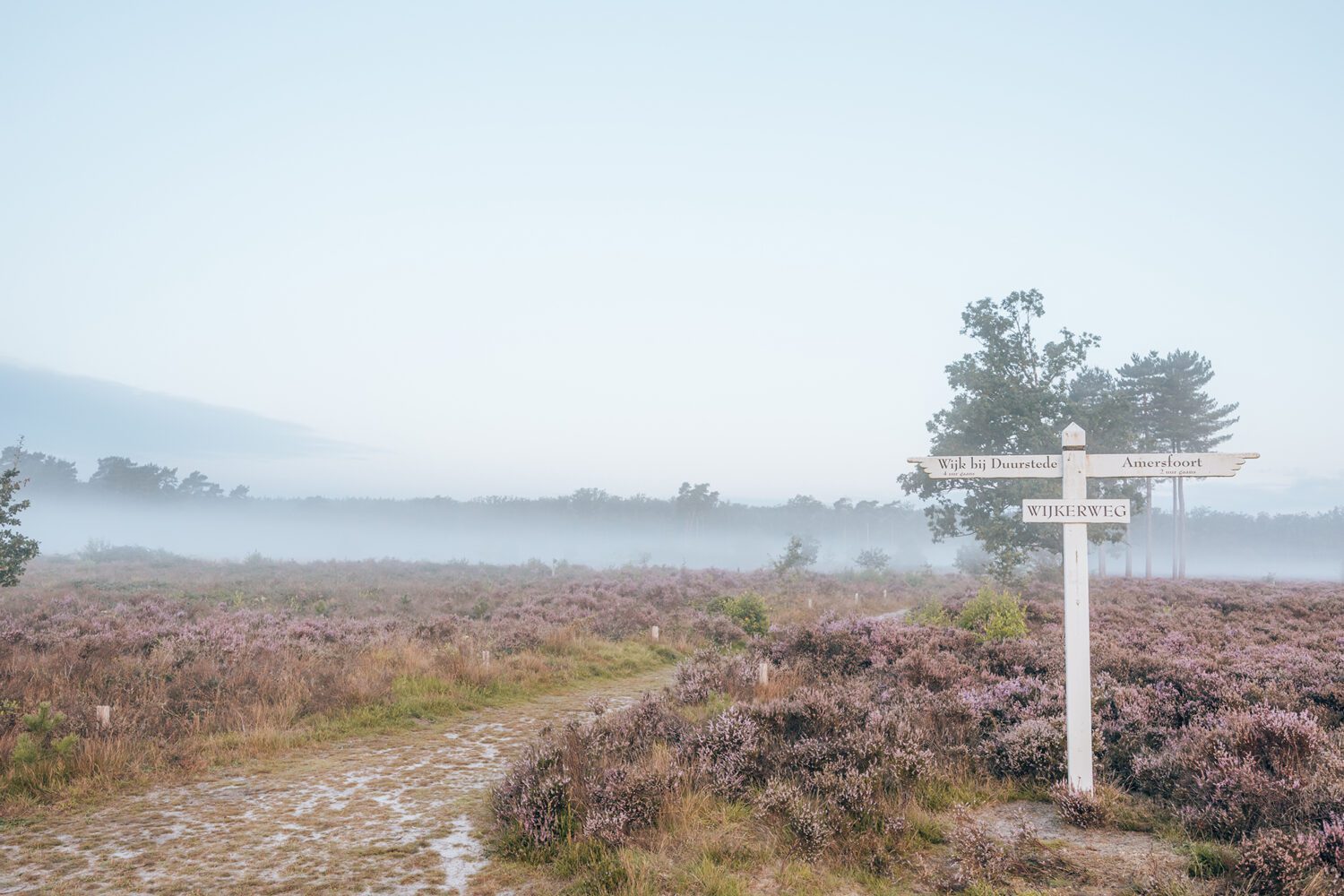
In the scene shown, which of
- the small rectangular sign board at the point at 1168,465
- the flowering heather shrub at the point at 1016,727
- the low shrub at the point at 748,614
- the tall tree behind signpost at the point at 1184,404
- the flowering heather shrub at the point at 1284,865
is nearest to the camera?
the flowering heather shrub at the point at 1284,865

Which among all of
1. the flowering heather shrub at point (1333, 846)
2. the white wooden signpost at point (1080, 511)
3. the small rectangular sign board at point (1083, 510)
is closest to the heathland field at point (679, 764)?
the flowering heather shrub at point (1333, 846)

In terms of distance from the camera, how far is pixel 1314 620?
14961 millimetres

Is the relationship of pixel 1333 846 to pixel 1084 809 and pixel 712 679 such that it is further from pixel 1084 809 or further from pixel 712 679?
pixel 712 679

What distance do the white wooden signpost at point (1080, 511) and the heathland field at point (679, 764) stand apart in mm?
680

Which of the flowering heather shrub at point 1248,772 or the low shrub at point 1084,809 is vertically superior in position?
the flowering heather shrub at point 1248,772

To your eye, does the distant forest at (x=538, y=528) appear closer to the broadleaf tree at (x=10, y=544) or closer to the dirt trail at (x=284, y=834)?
the broadleaf tree at (x=10, y=544)

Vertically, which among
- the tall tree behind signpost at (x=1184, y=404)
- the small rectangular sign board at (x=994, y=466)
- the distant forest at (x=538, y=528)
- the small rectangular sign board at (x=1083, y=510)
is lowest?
the distant forest at (x=538, y=528)

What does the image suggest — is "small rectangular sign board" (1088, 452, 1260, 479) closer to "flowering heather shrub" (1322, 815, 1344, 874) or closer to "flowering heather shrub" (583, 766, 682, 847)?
"flowering heather shrub" (1322, 815, 1344, 874)

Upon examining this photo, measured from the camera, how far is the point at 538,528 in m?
128

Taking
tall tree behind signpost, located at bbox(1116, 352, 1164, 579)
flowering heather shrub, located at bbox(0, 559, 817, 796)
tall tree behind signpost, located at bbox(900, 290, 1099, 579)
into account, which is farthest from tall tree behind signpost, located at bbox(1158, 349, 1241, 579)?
flowering heather shrub, located at bbox(0, 559, 817, 796)

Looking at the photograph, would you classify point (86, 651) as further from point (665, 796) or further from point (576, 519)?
point (576, 519)

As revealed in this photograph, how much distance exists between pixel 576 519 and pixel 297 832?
Result: 4753 inches

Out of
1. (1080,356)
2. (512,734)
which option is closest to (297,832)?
(512,734)

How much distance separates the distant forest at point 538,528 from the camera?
330 ft
